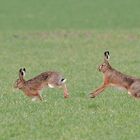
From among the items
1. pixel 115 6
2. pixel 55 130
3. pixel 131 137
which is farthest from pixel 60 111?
pixel 115 6

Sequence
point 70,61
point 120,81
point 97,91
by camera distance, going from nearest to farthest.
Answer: point 120,81
point 97,91
point 70,61

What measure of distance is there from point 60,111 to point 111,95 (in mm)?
3420

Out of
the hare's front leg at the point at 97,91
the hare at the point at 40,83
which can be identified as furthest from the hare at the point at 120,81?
the hare at the point at 40,83

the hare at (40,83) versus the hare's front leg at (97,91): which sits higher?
the hare at (40,83)

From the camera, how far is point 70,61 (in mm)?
26672

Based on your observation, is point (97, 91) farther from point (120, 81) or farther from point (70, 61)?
point (70, 61)

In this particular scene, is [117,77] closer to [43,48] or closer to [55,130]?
[55,130]

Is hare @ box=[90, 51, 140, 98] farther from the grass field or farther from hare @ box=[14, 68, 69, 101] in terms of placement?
hare @ box=[14, 68, 69, 101]

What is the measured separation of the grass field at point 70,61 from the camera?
11970 millimetres

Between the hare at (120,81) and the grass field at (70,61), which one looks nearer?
the grass field at (70,61)

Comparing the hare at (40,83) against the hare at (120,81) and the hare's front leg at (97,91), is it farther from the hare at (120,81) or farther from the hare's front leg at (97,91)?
the hare at (120,81)

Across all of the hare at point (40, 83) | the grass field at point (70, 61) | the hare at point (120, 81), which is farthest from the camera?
the hare at point (40, 83)

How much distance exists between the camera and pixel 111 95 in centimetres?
1667

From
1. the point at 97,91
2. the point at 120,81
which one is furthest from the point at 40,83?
the point at 120,81
